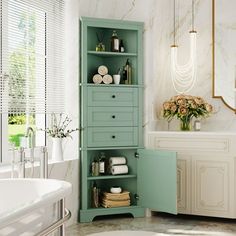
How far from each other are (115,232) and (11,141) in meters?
1.19

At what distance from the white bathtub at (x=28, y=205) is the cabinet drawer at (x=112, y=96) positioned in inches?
66.9

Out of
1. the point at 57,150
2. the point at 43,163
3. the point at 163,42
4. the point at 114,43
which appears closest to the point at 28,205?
the point at 43,163

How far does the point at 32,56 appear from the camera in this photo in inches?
159

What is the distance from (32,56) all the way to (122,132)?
1119mm

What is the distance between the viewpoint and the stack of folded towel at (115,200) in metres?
4.29

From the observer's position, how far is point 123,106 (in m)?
4.35

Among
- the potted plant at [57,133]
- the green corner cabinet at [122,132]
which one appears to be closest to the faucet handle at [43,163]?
the potted plant at [57,133]

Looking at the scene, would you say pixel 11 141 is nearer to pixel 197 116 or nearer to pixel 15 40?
pixel 15 40

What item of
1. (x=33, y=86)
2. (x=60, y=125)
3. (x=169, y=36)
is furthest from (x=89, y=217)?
(x=169, y=36)

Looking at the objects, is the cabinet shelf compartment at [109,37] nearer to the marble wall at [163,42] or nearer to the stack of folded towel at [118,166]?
the marble wall at [163,42]

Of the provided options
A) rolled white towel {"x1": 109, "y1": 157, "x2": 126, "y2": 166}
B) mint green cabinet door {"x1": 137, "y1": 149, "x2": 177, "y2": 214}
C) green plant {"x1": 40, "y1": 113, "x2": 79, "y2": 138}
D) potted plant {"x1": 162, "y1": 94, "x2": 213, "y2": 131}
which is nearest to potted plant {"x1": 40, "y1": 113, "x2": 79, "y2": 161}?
green plant {"x1": 40, "y1": 113, "x2": 79, "y2": 138}

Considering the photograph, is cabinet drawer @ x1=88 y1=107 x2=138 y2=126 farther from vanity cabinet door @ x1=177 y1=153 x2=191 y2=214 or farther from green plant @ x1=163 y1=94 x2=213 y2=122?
vanity cabinet door @ x1=177 y1=153 x2=191 y2=214

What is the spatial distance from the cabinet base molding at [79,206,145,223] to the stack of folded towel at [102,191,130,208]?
0.13 ft

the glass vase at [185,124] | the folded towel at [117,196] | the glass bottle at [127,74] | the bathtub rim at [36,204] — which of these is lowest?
the folded towel at [117,196]
